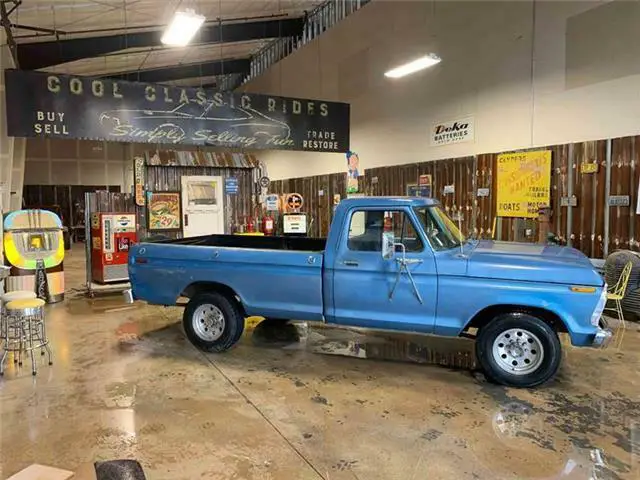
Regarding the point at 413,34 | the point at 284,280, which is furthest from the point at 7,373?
the point at 413,34

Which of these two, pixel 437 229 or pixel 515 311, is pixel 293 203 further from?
pixel 515 311

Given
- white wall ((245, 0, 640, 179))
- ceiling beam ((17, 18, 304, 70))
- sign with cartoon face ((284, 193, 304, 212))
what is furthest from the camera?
ceiling beam ((17, 18, 304, 70))

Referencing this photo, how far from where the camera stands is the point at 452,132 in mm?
10047

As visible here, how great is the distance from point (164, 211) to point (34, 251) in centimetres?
284

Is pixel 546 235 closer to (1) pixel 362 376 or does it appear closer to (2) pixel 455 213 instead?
(2) pixel 455 213

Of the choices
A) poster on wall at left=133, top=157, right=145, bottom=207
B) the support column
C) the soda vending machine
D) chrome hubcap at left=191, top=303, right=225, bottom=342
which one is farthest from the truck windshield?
the support column

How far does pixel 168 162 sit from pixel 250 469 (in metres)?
8.11

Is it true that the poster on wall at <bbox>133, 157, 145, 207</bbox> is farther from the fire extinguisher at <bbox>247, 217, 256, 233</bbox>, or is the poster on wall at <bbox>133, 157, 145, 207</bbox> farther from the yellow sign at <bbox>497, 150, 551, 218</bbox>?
the yellow sign at <bbox>497, 150, 551, 218</bbox>

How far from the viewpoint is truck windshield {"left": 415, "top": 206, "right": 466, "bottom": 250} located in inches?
179

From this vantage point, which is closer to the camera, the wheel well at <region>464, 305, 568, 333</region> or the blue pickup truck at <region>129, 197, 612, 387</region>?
the blue pickup truck at <region>129, 197, 612, 387</region>

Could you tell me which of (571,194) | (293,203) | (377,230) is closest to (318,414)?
(377,230)

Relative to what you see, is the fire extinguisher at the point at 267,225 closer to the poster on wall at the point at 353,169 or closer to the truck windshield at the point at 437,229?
the poster on wall at the point at 353,169

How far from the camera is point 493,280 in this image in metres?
4.23

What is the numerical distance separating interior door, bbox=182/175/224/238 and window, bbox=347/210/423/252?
637cm
